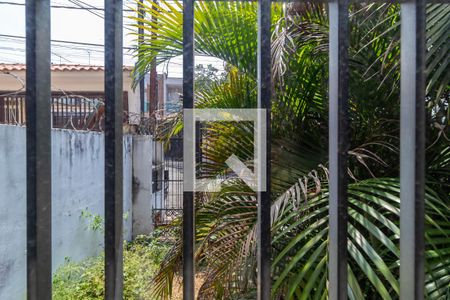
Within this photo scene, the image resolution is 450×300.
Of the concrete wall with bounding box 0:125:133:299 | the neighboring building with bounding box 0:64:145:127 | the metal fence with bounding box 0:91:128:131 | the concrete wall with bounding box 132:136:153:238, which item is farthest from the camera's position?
the concrete wall with bounding box 132:136:153:238

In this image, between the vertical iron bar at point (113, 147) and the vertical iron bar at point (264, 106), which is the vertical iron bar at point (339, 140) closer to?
the vertical iron bar at point (264, 106)

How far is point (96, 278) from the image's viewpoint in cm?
287

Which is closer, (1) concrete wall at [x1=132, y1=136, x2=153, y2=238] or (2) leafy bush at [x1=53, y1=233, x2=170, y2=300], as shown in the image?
(2) leafy bush at [x1=53, y1=233, x2=170, y2=300]

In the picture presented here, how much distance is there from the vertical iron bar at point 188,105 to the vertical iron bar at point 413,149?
412mm

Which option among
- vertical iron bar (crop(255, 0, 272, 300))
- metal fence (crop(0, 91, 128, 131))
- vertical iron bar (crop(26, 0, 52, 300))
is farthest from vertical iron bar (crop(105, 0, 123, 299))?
metal fence (crop(0, 91, 128, 131))

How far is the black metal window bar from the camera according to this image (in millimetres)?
646

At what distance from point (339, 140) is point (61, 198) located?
3171 millimetres

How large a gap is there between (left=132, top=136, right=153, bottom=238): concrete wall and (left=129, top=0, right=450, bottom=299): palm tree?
3168 millimetres

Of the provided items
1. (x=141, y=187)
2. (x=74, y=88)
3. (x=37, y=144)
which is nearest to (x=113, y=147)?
(x=37, y=144)

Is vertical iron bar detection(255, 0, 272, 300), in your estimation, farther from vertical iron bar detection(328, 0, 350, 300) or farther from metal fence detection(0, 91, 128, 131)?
metal fence detection(0, 91, 128, 131)

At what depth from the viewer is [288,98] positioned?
70.5 inches

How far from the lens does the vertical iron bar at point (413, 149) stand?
2.22 ft

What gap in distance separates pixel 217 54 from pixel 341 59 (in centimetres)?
131

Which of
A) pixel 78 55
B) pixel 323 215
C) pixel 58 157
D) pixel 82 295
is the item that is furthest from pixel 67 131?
pixel 78 55
